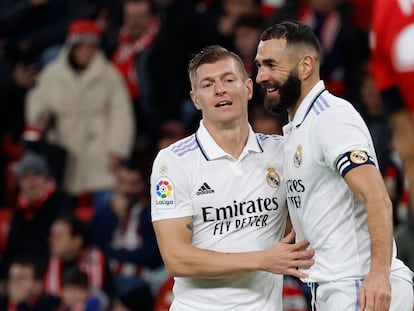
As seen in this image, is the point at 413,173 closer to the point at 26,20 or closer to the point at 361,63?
the point at 361,63

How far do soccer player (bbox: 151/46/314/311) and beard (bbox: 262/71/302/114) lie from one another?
0.26 meters

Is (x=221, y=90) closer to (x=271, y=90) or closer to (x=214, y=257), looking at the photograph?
(x=271, y=90)

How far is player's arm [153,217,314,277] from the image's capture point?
168 inches

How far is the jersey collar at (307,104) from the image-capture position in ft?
14.3

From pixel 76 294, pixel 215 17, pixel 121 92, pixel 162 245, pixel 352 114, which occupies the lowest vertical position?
pixel 76 294

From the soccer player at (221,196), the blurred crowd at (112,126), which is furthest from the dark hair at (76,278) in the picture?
the soccer player at (221,196)

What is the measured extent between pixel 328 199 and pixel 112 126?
5350mm

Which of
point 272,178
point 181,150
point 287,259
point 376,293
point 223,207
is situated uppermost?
point 181,150

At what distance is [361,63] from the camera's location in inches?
355

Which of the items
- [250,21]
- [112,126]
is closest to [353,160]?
[250,21]

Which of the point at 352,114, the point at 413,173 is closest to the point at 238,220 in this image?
the point at 352,114

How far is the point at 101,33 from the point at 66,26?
73 centimetres

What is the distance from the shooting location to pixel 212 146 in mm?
4738

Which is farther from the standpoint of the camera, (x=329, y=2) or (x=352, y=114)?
(x=329, y=2)
